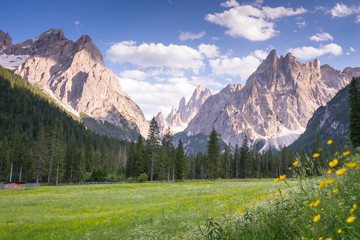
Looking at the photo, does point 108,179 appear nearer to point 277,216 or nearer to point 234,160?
point 234,160

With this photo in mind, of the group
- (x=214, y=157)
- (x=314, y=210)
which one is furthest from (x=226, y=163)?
(x=314, y=210)

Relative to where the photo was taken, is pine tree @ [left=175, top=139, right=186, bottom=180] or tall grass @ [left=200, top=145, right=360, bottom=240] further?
pine tree @ [left=175, top=139, right=186, bottom=180]

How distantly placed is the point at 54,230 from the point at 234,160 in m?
98.1

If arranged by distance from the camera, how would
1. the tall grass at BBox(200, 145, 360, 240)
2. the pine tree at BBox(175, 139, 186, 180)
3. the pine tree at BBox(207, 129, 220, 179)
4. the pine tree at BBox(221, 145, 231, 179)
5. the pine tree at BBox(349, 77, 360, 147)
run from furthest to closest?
the pine tree at BBox(221, 145, 231, 179), the pine tree at BBox(207, 129, 220, 179), the pine tree at BBox(175, 139, 186, 180), the pine tree at BBox(349, 77, 360, 147), the tall grass at BBox(200, 145, 360, 240)

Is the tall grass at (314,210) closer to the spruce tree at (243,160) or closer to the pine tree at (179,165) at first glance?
the pine tree at (179,165)

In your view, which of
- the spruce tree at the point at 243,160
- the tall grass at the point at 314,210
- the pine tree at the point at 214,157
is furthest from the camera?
the spruce tree at the point at 243,160

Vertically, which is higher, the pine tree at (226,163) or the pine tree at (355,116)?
the pine tree at (355,116)

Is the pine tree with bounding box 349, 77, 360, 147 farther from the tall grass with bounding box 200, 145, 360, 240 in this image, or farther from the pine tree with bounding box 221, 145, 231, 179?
the pine tree with bounding box 221, 145, 231, 179

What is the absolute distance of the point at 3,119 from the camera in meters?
131

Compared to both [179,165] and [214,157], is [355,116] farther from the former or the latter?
[179,165]

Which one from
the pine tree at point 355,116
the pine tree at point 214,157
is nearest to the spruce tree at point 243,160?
the pine tree at point 214,157

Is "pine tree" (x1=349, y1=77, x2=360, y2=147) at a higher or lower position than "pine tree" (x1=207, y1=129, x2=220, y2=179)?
higher

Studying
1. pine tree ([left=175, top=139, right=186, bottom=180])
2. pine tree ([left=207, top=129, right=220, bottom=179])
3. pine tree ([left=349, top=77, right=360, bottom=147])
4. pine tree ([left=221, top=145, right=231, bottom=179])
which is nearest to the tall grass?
pine tree ([left=349, top=77, right=360, bottom=147])

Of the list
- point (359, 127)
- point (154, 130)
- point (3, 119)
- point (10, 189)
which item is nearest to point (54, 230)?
point (10, 189)
